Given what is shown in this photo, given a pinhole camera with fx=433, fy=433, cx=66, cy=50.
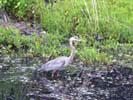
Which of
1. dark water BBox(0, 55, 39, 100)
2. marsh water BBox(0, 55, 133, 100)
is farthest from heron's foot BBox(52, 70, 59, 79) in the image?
dark water BBox(0, 55, 39, 100)

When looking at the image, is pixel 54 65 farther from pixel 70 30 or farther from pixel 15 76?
pixel 70 30

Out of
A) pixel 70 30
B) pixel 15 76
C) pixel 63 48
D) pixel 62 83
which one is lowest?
pixel 62 83

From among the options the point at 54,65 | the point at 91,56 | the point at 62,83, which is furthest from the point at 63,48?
the point at 62,83

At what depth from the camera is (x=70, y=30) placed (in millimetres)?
11711

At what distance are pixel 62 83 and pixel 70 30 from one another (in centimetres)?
385

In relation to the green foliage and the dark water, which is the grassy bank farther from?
the dark water

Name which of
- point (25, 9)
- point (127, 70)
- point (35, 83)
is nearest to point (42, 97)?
point (35, 83)

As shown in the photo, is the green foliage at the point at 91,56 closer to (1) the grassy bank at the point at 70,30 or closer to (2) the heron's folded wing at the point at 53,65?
(1) the grassy bank at the point at 70,30

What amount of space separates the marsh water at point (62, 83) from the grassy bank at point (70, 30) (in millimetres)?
657

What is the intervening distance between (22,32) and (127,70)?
3.49m

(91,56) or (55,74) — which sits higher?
(91,56)

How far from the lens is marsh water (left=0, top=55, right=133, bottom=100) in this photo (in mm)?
7184

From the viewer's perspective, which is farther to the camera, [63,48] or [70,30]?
[70,30]

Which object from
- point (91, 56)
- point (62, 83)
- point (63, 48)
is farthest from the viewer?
point (63, 48)
